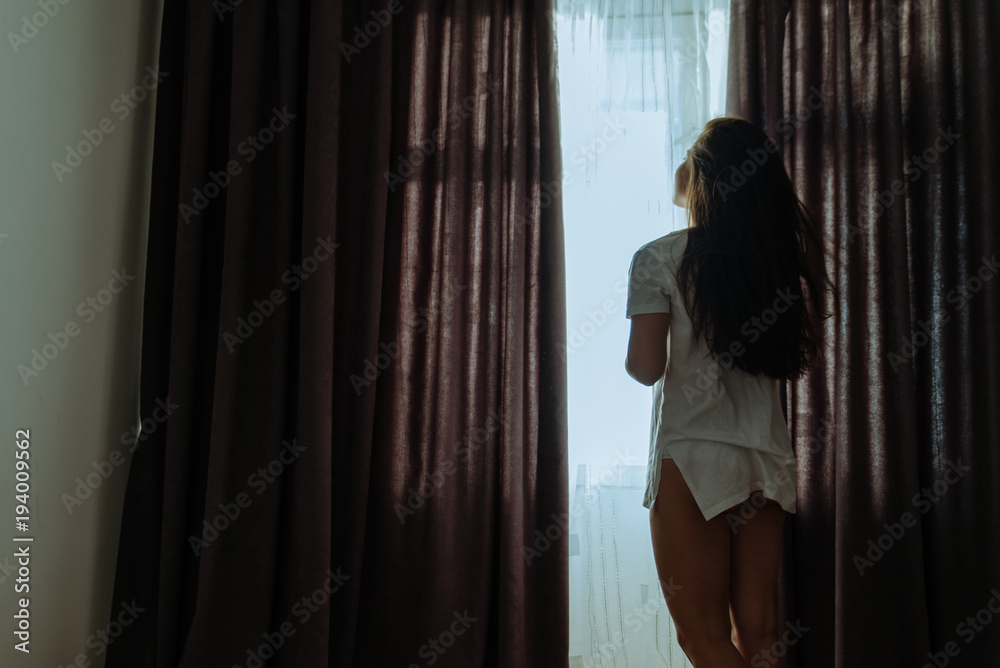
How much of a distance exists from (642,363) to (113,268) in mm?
1592

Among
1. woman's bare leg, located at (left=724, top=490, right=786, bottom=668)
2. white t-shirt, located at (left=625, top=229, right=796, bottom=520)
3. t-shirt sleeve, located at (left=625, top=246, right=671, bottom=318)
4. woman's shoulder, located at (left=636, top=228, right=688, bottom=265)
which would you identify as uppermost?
woman's shoulder, located at (left=636, top=228, right=688, bottom=265)

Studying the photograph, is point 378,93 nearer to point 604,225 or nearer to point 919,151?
point 604,225

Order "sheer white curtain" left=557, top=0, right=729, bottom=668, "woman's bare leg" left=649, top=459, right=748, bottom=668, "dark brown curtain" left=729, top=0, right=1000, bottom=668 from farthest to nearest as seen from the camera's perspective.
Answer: "sheer white curtain" left=557, top=0, right=729, bottom=668
"dark brown curtain" left=729, top=0, right=1000, bottom=668
"woman's bare leg" left=649, top=459, right=748, bottom=668

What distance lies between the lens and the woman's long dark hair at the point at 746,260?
1.37 m

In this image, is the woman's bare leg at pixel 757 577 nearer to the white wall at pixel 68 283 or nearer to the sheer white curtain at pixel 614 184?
the sheer white curtain at pixel 614 184

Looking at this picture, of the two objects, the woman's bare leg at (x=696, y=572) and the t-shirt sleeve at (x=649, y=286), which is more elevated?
the t-shirt sleeve at (x=649, y=286)

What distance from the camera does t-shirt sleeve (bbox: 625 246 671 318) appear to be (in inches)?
56.5

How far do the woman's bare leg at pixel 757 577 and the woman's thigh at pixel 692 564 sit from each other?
0.14ft

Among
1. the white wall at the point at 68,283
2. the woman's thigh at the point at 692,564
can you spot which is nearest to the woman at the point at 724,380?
the woman's thigh at the point at 692,564

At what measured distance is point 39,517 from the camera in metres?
1.68

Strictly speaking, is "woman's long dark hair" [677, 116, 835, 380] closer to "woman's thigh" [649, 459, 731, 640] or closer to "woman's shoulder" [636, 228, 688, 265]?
"woman's shoulder" [636, 228, 688, 265]

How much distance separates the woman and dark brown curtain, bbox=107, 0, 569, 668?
0.64m

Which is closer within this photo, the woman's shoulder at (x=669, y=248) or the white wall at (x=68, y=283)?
the woman's shoulder at (x=669, y=248)

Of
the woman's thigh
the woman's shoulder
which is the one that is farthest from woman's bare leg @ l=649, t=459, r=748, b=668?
the woman's shoulder
